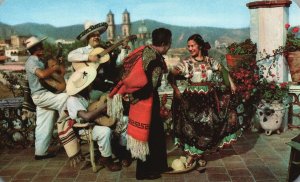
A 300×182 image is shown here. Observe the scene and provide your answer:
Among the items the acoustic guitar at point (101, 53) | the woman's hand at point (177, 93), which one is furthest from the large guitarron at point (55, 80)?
the woman's hand at point (177, 93)

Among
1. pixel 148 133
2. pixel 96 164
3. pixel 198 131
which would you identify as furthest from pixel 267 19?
pixel 96 164

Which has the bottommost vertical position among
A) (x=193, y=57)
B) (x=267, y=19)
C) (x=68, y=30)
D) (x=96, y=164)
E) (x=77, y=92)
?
(x=96, y=164)

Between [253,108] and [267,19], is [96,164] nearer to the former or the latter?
[253,108]

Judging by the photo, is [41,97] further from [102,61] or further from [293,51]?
[293,51]

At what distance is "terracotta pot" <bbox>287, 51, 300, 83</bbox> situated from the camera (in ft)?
22.2

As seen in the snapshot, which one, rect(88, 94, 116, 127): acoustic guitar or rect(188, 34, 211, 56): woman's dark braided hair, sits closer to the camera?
rect(188, 34, 211, 56): woman's dark braided hair

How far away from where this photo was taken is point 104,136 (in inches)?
206

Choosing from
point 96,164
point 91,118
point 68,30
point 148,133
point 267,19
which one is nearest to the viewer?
point 148,133

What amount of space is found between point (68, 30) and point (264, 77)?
55746 millimetres

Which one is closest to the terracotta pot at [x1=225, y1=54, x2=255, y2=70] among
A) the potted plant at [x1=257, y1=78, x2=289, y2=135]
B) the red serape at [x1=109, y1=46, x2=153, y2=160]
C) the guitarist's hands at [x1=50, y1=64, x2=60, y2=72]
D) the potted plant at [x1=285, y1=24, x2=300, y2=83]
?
the potted plant at [x1=257, y1=78, x2=289, y2=135]

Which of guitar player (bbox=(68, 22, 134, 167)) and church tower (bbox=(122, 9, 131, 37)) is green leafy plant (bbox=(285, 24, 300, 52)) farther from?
church tower (bbox=(122, 9, 131, 37))

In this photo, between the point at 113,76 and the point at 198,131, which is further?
the point at 113,76

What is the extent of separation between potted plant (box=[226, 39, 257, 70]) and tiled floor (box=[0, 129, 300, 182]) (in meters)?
1.52

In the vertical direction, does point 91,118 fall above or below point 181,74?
below
